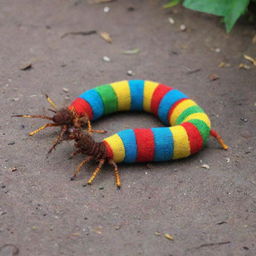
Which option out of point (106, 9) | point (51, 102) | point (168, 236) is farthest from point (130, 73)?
point (168, 236)

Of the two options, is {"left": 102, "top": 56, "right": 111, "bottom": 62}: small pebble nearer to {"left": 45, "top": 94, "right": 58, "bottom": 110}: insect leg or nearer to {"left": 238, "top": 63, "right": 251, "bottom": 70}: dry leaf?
{"left": 45, "top": 94, "right": 58, "bottom": 110}: insect leg

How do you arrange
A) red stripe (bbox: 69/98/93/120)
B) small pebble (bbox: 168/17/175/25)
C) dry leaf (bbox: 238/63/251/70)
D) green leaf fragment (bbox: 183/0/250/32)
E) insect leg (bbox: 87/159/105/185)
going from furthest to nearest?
1. small pebble (bbox: 168/17/175/25)
2. dry leaf (bbox: 238/63/251/70)
3. green leaf fragment (bbox: 183/0/250/32)
4. red stripe (bbox: 69/98/93/120)
5. insect leg (bbox: 87/159/105/185)

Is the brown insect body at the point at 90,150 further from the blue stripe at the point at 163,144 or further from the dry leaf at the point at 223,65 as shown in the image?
the dry leaf at the point at 223,65

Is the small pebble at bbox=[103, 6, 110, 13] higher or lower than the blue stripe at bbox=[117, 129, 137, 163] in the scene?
lower

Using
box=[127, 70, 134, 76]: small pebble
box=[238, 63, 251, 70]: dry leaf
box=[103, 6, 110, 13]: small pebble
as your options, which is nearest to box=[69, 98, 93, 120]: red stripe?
box=[127, 70, 134, 76]: small pebble

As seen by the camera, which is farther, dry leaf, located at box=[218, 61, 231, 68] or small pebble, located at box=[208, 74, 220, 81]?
dry leaf, located at box=[218, 61, 231, 68]

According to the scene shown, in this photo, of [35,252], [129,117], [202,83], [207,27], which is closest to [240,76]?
[202,83]

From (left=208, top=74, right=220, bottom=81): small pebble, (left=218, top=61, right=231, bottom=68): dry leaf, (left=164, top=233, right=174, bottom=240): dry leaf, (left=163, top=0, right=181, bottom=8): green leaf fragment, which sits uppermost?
(left=163, top=0, right=181, bottom=8): green leaf fragment

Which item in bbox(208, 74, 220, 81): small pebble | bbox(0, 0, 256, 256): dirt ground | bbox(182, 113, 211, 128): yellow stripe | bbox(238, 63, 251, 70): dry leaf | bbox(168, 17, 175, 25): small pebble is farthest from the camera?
bbox(168, 17, 175, 25): small pebble
